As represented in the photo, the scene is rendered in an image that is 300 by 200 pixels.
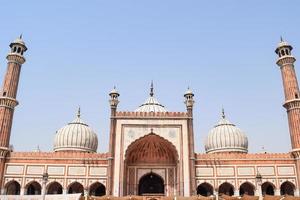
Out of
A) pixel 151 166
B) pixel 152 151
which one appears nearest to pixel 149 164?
pixel 151 166

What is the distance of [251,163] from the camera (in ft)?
71.7

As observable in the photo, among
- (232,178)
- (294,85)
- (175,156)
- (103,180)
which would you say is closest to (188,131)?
(175,156)

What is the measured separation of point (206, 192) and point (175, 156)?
3.86m

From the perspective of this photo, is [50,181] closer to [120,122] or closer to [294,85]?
[120,122]

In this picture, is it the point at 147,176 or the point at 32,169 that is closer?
the point at 32,169

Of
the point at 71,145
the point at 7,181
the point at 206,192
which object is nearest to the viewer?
the point at 7,181

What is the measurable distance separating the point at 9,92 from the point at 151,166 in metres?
11.6

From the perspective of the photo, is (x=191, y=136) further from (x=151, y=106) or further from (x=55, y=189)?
(x=55, y=189)

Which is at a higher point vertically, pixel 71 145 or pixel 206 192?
pixel 71 145

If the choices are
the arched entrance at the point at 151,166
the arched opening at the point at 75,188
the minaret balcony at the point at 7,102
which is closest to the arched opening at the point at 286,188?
the arched entrance at the point at 151,166

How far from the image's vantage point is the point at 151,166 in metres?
22.5

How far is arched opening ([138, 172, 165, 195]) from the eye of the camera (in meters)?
23.0

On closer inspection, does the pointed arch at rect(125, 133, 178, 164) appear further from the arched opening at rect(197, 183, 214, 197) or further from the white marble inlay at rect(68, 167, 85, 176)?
the white marble inlay at rect(68, 167, 85, 176)

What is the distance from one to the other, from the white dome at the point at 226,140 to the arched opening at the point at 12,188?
1509cm
